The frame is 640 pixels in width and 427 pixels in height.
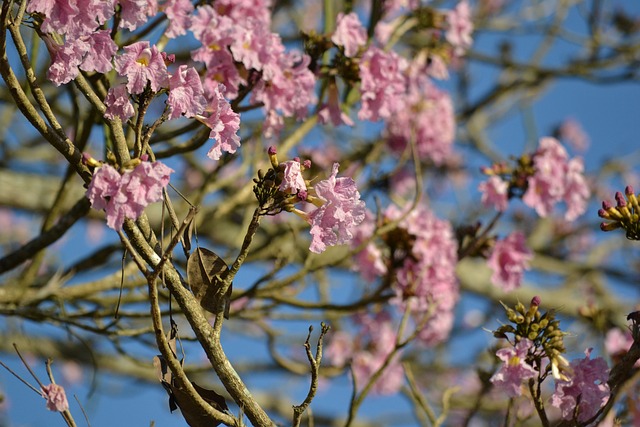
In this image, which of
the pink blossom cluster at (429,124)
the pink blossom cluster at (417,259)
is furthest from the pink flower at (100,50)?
the pink blossom cluster at (429,124)

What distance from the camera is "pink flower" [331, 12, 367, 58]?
84.0 inches

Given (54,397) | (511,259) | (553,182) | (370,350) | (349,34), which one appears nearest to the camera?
(54,397)

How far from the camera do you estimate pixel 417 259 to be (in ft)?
8.50

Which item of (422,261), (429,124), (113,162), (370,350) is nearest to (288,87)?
(113,162)

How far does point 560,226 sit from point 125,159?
5.52 meters

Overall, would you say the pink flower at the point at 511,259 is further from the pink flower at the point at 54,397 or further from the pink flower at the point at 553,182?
the pink flower at the point at 54,397

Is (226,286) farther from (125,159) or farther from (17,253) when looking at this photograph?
(17,253)

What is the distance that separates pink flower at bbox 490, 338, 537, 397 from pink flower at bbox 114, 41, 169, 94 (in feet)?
2.95

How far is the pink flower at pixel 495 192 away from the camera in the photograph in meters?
2.58

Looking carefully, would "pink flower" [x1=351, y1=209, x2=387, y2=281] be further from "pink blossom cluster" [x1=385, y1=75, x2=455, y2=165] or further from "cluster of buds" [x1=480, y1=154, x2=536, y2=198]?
"pink blossom cluster" [x1=385, y1=75, x2=455, y2=165]

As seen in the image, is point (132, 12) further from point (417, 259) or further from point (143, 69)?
point (417, 259)

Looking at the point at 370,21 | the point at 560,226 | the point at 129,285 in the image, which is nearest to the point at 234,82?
the point at 129,285

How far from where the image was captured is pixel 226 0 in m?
2.03

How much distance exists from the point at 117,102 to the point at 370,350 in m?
2.57
